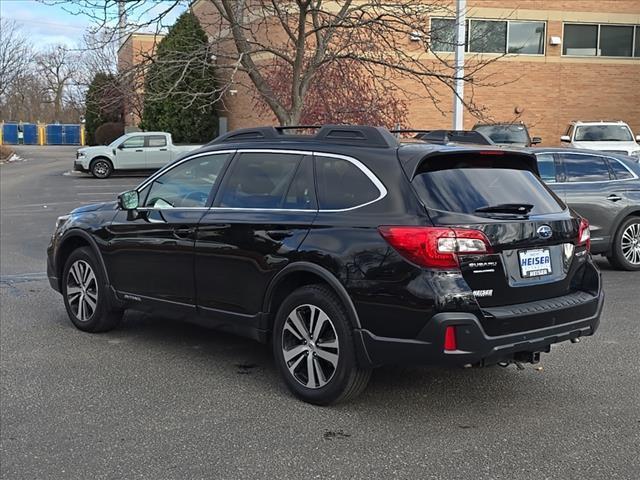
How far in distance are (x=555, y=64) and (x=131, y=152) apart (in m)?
16.9

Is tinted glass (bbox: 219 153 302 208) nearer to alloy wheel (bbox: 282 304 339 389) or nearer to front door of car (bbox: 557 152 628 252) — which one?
alloy wheel (bbox: 282 304 339 389)

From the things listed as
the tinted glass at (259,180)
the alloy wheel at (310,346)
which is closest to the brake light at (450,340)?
the alloy wheel at (310,346)

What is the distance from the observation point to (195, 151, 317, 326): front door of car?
16.1 ft

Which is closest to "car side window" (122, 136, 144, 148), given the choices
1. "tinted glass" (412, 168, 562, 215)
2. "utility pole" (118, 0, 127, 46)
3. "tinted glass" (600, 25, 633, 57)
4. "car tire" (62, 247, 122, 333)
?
"tinted glass" (600, 25, 633, 57)

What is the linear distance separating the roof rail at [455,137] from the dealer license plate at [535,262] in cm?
101

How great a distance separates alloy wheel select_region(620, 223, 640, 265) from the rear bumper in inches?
228

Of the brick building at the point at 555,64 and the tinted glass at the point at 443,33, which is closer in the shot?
the tinted glass at the point at 443,33

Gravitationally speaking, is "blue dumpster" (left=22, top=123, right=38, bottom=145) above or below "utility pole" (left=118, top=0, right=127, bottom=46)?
below

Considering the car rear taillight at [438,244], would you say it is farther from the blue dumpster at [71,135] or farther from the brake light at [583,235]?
the blue dumpster at [71,135]

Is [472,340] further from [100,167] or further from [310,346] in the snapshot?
[100,167]

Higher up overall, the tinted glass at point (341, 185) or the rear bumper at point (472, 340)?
the tinted glass at point (341, 185)

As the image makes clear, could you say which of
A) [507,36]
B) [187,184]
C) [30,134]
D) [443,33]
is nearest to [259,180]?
[187,184]

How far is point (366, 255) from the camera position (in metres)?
4.39

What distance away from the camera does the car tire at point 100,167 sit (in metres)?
28.9
